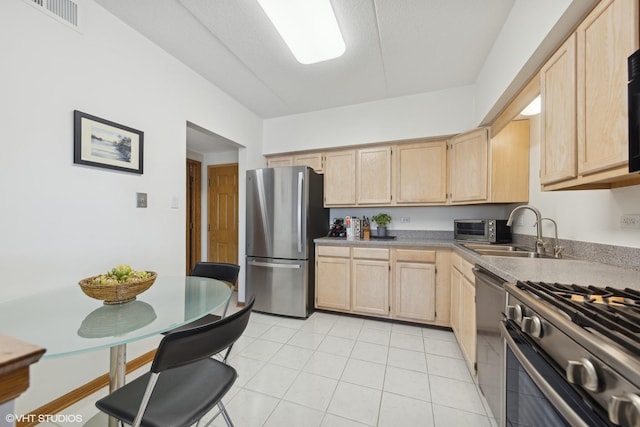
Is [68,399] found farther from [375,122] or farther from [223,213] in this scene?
[375,122]

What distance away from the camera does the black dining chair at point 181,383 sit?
2.46 ft

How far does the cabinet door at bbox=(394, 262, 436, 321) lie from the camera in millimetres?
2549

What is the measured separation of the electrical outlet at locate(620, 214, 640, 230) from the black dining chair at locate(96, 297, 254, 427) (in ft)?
6.18

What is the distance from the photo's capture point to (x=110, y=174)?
1721mm

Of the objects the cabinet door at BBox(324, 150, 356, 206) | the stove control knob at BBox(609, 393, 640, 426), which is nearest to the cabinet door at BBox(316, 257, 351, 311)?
the cabinet door at BBox(324, 150, 356, 206)

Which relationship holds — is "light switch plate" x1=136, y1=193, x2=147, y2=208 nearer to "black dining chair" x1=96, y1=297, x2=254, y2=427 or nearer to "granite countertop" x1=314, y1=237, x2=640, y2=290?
"black dining chair" x1=96, y1=297, x2=254, y2=427

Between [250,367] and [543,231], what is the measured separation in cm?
260

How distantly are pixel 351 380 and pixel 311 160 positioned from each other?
8.34 feet

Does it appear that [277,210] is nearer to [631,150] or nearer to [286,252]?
[286,252]

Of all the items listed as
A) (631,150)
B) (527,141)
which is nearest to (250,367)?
(631,150)

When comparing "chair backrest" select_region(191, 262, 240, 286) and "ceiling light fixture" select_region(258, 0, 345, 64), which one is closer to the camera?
"ceiling light fixture" select_region(258, 0, 345, 64)

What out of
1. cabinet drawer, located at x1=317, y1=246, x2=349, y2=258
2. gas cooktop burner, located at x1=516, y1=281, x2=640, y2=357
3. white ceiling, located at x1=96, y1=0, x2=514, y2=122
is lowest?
cabinet drawer, located at x1=317, y1=246, x2=349, y2=258

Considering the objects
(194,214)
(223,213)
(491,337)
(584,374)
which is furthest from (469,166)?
(194,214)

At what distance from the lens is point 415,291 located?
103 inches
